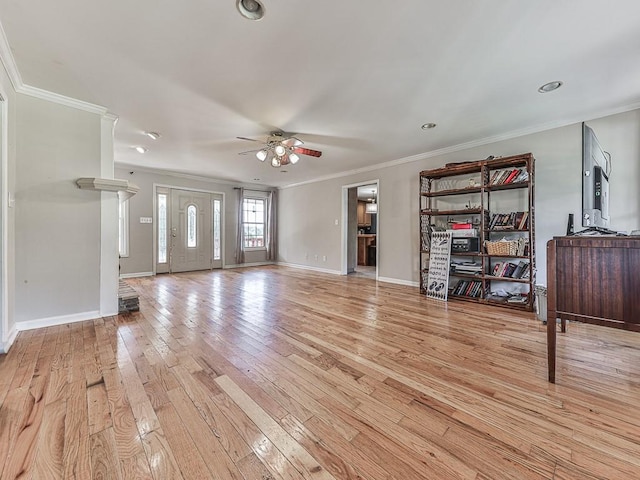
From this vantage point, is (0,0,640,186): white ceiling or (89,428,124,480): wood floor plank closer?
(89,428,124,480): wood floor plank

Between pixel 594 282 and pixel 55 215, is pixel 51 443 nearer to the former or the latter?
pixel 55 215

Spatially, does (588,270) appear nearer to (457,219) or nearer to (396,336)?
(396,336)

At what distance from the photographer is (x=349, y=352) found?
2.13 meters

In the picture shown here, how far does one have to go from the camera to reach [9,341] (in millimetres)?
2227

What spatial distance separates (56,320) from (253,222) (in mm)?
5345

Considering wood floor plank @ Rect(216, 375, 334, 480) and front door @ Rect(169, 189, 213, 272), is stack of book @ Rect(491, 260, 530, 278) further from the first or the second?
front door @ Rect(169, 189, 213, 272)

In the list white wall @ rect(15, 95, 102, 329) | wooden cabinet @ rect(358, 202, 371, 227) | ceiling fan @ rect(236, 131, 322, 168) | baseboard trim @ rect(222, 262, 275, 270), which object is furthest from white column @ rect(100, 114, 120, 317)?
wooden cabinet @ rect(358, 202, 371, 227)

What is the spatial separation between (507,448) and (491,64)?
2729mm

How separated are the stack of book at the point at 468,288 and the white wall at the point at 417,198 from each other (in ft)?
2.38

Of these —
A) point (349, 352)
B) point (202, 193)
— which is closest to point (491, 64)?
point (349, 352)

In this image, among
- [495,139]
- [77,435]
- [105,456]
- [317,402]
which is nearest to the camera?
[105,456]

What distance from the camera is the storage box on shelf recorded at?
3445 millimetres

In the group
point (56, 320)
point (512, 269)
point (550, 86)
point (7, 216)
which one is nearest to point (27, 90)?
point (7, 216)

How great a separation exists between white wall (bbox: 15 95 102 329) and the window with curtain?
4.52 meters
